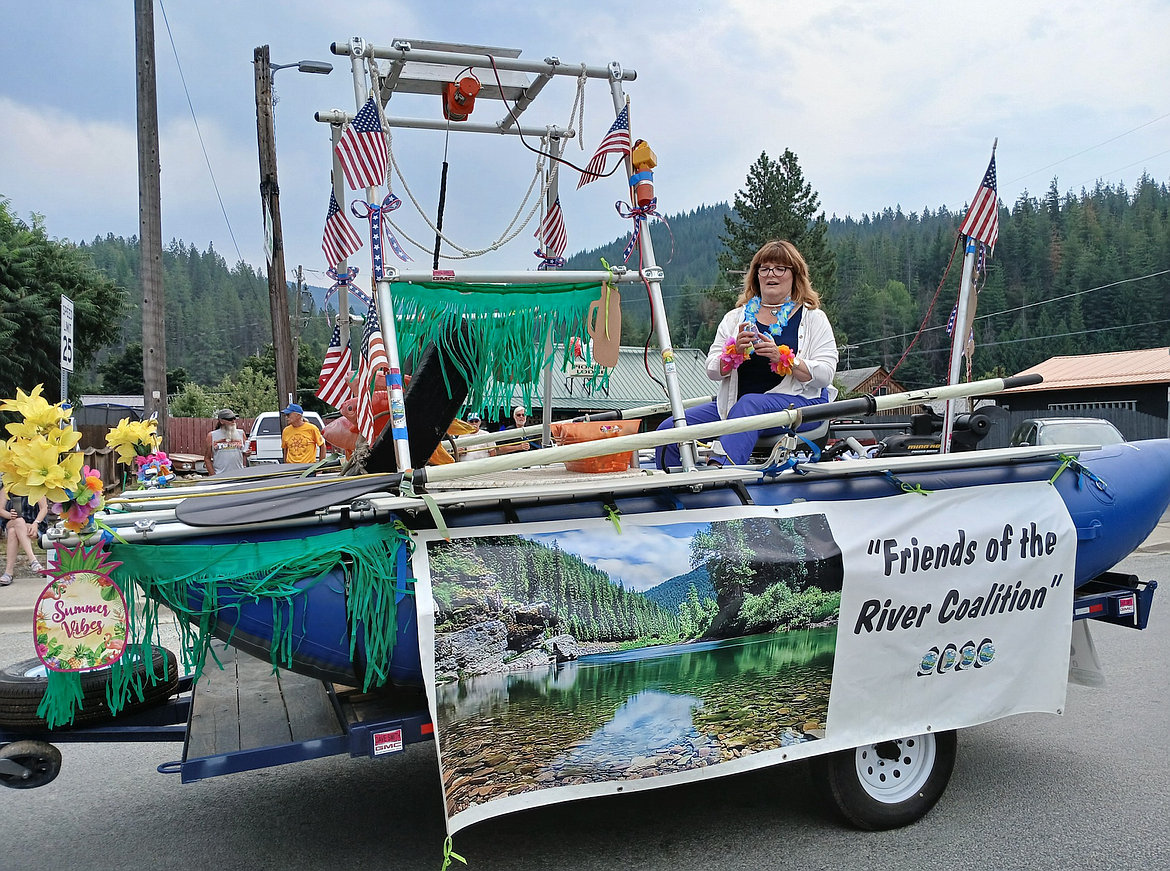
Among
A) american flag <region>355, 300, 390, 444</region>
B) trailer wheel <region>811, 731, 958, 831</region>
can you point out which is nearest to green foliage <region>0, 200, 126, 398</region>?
american flag <region>355, 300, 390, 444</region>

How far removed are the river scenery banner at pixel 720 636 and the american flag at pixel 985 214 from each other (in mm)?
1467

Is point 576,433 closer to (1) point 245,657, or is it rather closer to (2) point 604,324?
(2) point 604,324

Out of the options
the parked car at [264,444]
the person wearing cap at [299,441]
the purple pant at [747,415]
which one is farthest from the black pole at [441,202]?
the parked car at [264,444]

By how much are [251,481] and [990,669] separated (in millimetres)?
3518

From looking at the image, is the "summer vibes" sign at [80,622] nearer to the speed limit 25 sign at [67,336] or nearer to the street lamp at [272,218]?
the speed limit 25 sign at [67,336]

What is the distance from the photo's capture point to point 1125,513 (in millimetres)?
3740

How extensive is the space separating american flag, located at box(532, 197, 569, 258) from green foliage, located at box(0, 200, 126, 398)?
14969 mm

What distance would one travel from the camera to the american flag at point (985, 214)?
13.9ft

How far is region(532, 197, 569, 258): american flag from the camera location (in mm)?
4594

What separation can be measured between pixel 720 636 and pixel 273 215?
12740mm

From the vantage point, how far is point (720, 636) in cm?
291

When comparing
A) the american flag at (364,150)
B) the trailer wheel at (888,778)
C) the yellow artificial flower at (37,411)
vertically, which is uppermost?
the american flag at (364,150)

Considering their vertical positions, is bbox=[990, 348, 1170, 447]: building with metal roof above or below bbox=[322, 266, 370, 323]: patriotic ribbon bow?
below

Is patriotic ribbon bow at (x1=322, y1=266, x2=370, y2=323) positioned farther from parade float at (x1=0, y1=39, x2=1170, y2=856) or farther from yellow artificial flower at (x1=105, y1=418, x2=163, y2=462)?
yellow artificial flower at (x1=105, y1=418, x2=163, y2=462)
